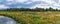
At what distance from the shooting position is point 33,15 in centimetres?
395

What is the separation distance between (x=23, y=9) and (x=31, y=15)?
0.25 m

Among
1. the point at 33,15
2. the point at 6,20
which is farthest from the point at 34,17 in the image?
the point at 6,20

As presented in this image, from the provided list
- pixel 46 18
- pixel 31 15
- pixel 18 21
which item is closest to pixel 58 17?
pixel 46 18

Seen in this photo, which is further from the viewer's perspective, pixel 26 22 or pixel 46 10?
pixel 46 10

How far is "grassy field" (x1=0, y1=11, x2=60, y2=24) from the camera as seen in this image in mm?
3838

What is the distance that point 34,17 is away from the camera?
154 inches

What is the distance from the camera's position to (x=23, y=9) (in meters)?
4.01

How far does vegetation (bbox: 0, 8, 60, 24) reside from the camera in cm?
385

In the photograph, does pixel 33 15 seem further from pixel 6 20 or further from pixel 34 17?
pixel 6 20

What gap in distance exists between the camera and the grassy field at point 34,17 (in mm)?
3838

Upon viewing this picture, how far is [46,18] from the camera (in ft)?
12.8

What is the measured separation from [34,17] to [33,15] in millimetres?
66

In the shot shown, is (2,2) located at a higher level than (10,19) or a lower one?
higher

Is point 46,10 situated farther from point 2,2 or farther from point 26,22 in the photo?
point 2,2
